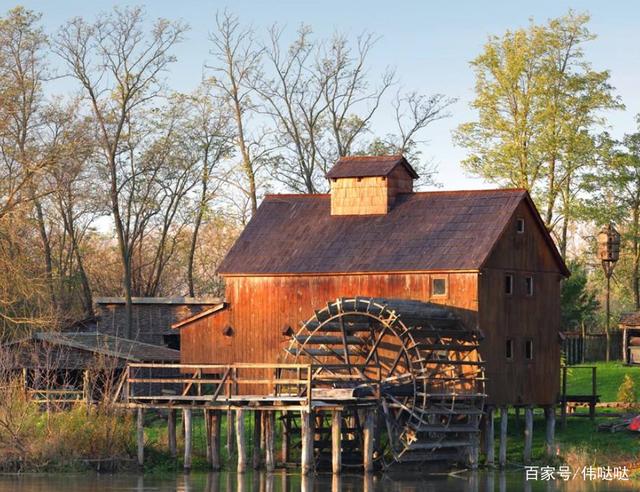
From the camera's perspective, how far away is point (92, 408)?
150ft

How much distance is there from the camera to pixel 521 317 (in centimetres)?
5097

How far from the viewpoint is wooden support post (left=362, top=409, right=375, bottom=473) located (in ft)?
148

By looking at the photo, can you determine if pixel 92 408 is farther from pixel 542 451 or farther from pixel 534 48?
pixel 534 48

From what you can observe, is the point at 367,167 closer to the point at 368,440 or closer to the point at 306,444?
the point at 368,440

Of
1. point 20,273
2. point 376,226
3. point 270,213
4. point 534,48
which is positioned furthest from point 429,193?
point 534,48

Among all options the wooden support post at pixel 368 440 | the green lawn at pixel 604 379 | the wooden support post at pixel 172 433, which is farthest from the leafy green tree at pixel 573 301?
the wooden support post at pixel 368 440

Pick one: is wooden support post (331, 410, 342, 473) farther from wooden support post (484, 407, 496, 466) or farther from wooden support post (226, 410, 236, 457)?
wooden support post (484, 407, 496, 466)

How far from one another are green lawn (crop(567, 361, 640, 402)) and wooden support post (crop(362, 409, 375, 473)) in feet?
57.1

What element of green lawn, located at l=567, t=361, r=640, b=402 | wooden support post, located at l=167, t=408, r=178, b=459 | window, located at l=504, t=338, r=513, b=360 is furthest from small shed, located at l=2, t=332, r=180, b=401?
green lawn, located at l=567, t=361, r=640, b=402

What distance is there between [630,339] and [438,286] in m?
24.1

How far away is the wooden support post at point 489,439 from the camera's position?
49.0 m

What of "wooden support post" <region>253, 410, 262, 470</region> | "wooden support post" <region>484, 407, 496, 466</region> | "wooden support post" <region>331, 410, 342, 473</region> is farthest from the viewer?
"wooden support post" <region>484, 407, 496, 466</region>

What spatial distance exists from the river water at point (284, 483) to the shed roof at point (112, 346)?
10.6 metres

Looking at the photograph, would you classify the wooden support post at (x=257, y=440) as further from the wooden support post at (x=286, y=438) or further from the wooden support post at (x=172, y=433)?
the wooden support post at (x=172, y=433)
